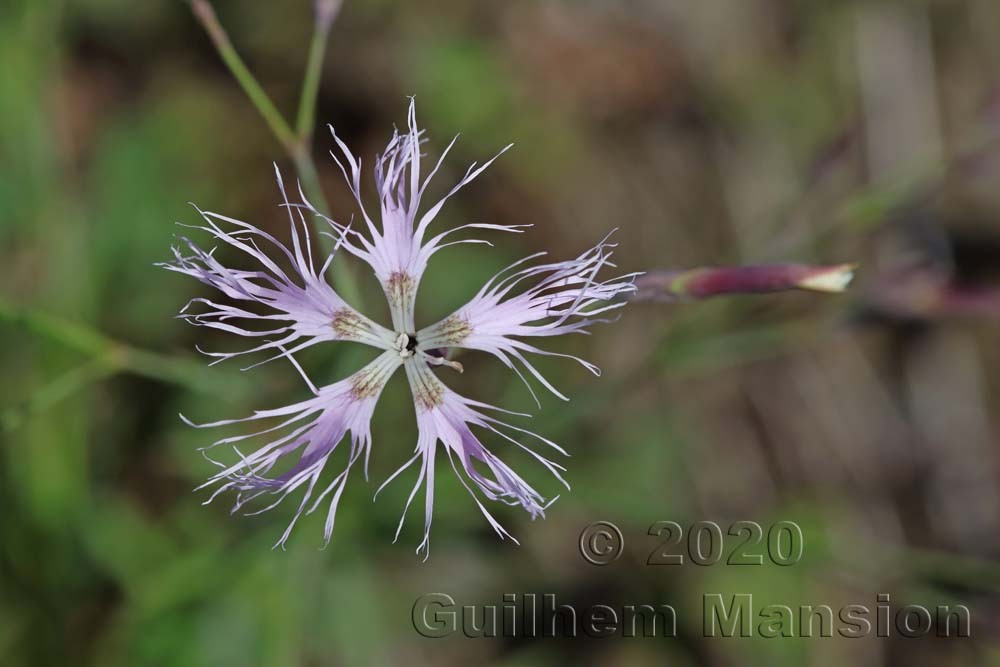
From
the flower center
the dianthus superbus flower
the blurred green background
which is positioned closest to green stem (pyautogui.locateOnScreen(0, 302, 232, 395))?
the blurred green background

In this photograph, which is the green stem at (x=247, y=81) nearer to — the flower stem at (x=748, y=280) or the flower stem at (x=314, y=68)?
the flower stem at (x=314, y=68)

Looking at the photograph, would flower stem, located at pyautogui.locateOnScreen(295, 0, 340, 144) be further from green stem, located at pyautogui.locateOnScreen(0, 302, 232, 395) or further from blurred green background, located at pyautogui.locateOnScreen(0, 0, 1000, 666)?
green stem, located at pyautogui.locateOnScreen(0, 302, 232, 395)

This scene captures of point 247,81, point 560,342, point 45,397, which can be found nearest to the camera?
point 247,81

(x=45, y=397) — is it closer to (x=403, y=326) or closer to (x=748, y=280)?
(x=403, y=326)

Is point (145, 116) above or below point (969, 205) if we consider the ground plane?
below

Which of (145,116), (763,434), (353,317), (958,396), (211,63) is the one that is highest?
(211,63)

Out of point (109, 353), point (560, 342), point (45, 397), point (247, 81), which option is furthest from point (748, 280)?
point (560, 342)

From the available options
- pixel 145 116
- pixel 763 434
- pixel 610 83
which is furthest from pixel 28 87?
pixel 763 434

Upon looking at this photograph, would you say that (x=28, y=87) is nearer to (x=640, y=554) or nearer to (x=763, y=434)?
(x=640, y=554)

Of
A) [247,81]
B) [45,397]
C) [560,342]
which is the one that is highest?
[560,342]
